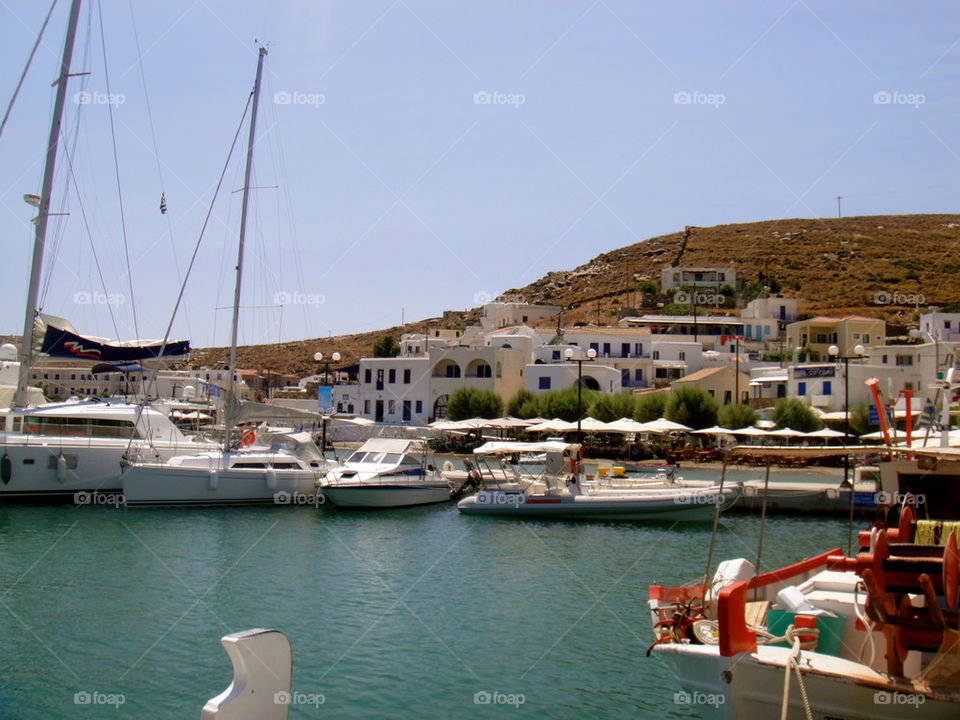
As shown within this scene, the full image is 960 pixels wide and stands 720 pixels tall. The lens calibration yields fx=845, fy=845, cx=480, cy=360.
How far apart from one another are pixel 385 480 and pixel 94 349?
12.9 m

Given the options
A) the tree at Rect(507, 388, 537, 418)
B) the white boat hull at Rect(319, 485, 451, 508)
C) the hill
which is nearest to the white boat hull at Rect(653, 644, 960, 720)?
the white boat hull at Rect(319, 485, 451, 508)

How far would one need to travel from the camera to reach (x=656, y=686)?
12.2 m

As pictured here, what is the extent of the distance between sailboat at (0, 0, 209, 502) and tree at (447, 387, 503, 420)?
29.6 meters

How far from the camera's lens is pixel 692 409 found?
2023 inches

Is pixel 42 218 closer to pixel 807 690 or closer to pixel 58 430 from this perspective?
pixel 58 430

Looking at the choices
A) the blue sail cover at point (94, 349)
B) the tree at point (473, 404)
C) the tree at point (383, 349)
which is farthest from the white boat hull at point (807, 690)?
the tree at point (383, 349)

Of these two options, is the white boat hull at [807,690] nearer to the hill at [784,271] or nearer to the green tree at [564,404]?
the green tree at [564,404]

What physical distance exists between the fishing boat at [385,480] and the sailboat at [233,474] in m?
1.27

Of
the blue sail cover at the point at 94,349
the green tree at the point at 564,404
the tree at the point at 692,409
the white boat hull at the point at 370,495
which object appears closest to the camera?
the white boat hull at the point at 370,495

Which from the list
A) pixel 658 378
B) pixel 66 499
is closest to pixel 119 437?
pixel 66 499

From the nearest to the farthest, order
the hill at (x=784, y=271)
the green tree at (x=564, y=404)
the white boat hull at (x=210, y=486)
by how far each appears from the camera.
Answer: the white boat hull at (x=210, y=486), the green tree at (x=564, y=404), the hill at (x=784, y=271)

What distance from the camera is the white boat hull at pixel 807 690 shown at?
799cm

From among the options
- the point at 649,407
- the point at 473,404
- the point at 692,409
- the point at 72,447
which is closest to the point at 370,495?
the point at 72,447

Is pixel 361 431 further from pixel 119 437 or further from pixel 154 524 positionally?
pixel 154 524
